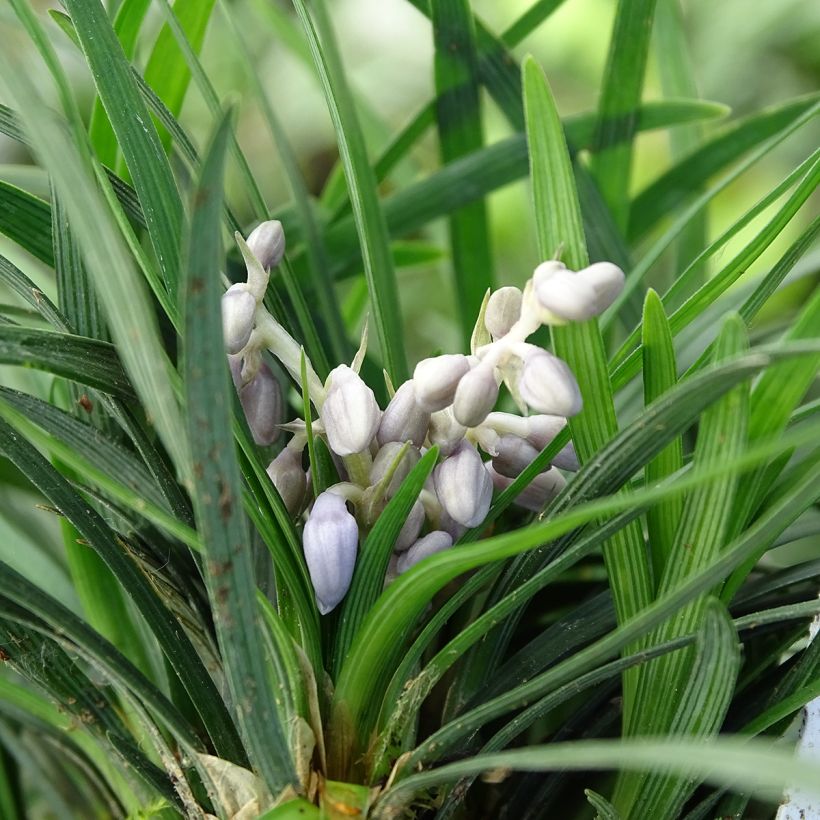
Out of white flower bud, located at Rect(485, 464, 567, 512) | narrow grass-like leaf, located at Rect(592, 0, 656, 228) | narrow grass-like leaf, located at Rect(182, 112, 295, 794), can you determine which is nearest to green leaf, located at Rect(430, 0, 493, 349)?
narrow grass-like leaf, located at Rect(592, 0, 656, 228)

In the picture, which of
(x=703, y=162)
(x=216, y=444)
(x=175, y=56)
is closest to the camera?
(x=216, y=444)

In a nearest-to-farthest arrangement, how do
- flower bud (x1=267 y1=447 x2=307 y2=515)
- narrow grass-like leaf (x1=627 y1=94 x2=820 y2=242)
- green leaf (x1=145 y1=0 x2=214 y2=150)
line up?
flower bud (x1=267 y1=447 x2=307 y2=515) < green leaf (x1=145 y1=0 x2=214 y2=150) < narrow grass-like leaf (x1=627 y1=94 x2=820 y2=242)

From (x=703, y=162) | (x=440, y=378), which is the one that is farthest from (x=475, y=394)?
(x=703, y=162)

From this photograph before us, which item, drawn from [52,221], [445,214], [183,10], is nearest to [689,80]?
[445,214]

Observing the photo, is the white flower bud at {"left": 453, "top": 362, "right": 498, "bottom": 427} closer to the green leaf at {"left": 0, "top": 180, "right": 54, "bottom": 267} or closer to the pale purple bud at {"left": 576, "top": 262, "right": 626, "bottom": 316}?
the pale purple bud at {"left": 576, "top": 262, "right": 626, "bottom": 316}

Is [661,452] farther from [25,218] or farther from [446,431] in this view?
[25,218]
